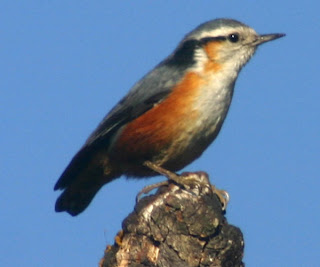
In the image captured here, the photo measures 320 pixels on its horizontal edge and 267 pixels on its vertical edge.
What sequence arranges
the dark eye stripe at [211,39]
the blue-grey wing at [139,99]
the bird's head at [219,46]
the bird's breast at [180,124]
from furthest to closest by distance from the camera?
1. the dark eye stripe at [211,39]
2. the bird's head at [219,46]
3. the blue-grey wing at [139,99]
4. the bird's breast at [180,124]

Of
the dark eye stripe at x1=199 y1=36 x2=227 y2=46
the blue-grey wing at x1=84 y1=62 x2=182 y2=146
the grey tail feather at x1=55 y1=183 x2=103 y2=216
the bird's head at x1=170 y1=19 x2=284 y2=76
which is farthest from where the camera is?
the grey tail feather at x1=55 y1=183 x2=103 y2=216

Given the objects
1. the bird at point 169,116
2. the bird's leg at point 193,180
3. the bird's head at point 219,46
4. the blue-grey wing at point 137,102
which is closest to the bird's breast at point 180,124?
the bird at point 169,116

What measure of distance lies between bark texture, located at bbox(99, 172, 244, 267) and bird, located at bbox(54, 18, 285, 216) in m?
2.70

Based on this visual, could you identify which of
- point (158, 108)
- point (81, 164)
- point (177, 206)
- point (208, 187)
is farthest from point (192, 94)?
point (177, 206)

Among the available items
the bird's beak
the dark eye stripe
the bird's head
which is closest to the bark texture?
the bird's head

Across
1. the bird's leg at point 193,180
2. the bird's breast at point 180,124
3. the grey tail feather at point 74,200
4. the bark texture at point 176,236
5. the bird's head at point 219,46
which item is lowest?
the bark texture at point 176,236

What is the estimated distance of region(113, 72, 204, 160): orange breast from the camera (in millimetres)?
7980

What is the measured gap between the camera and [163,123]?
8031 mm

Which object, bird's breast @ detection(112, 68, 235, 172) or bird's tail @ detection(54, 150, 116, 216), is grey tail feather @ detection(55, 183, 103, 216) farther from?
bird's breast @ detection(112, 68, 235, 172)

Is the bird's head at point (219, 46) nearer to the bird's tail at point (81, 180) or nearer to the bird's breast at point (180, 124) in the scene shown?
the bird's breast at point (180, 124)

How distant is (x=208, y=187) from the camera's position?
5.67 m

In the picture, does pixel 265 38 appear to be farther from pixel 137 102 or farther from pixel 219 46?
pixel 137 102

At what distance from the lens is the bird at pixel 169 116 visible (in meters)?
8.03

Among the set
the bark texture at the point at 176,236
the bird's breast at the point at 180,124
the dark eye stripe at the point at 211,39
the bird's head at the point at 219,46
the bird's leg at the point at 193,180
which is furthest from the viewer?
the dark eye stripe at the point at 211,39
